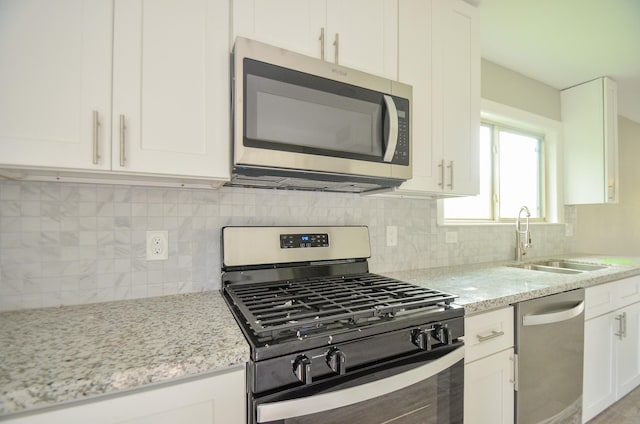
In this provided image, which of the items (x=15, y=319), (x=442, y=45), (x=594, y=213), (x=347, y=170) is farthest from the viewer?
(x=594, y=213)

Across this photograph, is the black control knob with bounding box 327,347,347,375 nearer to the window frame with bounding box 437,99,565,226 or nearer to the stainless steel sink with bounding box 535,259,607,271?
the window frame with bounding box 437,99,565,226

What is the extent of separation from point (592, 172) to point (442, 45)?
224cm

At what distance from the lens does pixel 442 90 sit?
162 centimetres

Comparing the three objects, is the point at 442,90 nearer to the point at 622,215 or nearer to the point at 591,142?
the point at 591,142

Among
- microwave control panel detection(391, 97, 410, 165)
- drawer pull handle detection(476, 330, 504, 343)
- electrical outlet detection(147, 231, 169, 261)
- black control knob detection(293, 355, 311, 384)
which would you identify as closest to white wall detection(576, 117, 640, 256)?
drawer pull handle detection(476, 330, 504, 343)

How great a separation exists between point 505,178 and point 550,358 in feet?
5.57

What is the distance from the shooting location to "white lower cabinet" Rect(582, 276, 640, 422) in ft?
5.68

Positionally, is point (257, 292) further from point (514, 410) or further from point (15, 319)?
point (514, 410)

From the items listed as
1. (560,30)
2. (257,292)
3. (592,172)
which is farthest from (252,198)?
(592,172)

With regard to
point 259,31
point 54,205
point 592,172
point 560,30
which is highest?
point 560,30

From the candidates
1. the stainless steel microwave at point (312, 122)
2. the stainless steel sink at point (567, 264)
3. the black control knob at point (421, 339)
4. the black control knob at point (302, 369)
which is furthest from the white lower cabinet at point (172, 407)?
the stainless steel sink at point (567, 264)

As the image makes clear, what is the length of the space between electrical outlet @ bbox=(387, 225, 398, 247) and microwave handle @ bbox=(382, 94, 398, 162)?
648 millimetres

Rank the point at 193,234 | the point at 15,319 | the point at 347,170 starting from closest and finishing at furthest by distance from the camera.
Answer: the point at 15,319 < the point at 347,170 < the point at 193,234

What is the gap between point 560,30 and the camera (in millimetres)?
2045
